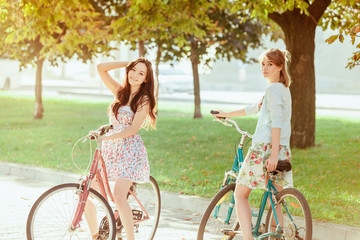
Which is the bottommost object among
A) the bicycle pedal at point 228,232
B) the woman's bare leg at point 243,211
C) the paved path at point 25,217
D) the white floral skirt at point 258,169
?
the paved path at point 25,217

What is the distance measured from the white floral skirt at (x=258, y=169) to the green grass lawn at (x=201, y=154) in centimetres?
201

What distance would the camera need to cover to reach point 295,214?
4.87m

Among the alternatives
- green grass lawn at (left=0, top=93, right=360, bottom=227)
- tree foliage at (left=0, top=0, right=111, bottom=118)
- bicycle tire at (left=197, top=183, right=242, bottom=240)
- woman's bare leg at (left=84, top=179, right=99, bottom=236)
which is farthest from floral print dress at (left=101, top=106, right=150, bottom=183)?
tree foliage at (left=0, top=0, right=111, bottom=118)

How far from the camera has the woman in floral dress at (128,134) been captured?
5.13 meters

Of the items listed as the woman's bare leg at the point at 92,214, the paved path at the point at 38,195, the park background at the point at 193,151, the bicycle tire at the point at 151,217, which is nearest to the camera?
the woman's bare leg at the point at 92,214

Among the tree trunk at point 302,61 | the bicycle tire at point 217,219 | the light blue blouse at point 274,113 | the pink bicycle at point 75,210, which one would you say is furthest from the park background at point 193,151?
the pink bicycle at point 75,210

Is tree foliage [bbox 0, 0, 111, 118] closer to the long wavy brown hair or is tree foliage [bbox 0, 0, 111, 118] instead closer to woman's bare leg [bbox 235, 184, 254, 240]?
the long wavy brown hair

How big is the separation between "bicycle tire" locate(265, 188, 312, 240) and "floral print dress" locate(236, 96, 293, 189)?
0.17 m

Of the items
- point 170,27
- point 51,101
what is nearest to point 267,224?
point 170,27

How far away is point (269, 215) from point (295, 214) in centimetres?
26

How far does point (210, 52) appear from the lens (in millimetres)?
22391

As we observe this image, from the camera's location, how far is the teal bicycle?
4.77 m

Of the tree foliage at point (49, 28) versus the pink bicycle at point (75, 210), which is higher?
the tree foliage at point (49, 28)

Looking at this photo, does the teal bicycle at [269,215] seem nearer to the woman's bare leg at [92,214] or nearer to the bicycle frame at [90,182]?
the bicycle frame at [90,182]
